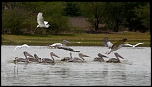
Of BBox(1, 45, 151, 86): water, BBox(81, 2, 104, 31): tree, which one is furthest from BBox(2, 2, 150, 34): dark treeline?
BBox(1, 45, 151, 86): water

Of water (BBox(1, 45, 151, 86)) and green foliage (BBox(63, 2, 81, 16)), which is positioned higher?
green foliage (BBox(63, 2, 81, 16))

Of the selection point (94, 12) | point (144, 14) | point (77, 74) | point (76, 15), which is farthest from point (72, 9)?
point (77, 74)

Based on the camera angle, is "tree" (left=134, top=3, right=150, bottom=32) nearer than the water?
No

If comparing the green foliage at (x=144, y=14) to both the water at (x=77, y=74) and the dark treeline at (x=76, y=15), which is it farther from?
the water at (x=77, y=74)

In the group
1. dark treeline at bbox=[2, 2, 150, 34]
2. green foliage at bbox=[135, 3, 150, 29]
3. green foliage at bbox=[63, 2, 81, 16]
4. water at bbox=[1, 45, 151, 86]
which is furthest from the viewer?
green foliage at bbox=[63, 2, 81, 16]

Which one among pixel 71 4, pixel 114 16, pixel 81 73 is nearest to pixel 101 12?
pixel 114 16

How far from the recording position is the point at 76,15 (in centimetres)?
5256

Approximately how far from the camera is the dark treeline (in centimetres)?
3988

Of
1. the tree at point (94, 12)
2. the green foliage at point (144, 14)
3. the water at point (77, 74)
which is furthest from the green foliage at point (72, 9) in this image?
the water at point (77, 74)

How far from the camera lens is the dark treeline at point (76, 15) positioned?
3988cm

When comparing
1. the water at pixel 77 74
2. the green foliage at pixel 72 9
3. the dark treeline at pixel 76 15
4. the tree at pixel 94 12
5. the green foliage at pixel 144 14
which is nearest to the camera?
the water at pixel 77 74

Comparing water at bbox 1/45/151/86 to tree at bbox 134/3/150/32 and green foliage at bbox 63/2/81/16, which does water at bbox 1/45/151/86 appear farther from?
green foliage at bbox 63/2/81/16

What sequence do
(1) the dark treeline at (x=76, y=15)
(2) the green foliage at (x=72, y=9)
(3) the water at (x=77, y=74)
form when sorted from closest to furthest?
(3) the water at (x=77, y=74) → (1) the dark treeline at (x=76, y=15) → (2) the green foliage at (x=72, y=9)

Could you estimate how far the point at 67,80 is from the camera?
1413cm
